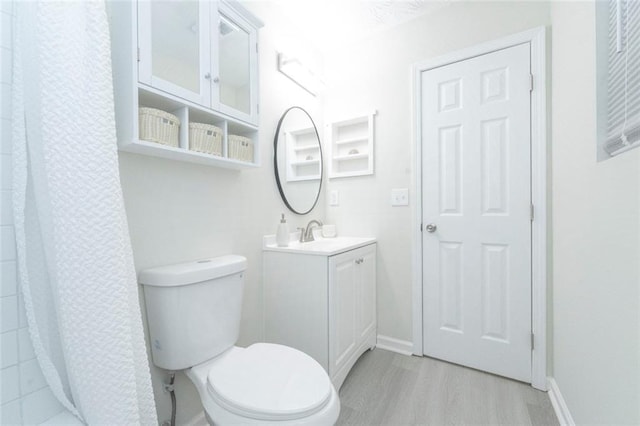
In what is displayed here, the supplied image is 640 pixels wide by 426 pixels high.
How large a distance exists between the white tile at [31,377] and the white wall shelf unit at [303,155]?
1.39 m

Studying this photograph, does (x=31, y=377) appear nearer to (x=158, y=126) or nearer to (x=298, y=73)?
(x=158, y=126)

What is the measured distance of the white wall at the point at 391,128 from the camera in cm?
181

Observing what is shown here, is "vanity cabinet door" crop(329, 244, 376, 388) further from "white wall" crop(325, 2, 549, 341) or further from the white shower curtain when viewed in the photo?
the white shower curtain

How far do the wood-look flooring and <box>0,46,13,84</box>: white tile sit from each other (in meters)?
1.74

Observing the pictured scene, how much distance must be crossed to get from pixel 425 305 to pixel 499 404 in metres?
0.61

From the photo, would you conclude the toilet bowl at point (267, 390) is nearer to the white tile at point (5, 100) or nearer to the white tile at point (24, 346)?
the white tile at point (24, 346)

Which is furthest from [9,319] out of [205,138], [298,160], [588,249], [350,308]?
[588,249]

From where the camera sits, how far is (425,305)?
72.6 inches

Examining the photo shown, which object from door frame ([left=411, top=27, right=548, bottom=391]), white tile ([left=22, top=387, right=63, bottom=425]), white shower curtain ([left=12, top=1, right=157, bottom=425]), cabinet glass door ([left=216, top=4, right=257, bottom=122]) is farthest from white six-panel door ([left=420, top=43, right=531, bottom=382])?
white tile ([left=22, top=387, right=63, bottom=425])

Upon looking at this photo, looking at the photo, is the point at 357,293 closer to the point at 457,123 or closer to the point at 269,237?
the point at 269,237

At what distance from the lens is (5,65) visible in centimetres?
69

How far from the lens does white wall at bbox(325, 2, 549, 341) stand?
71.2 inches

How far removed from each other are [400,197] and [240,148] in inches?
46.1

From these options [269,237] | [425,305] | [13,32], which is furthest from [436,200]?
[13,32]
